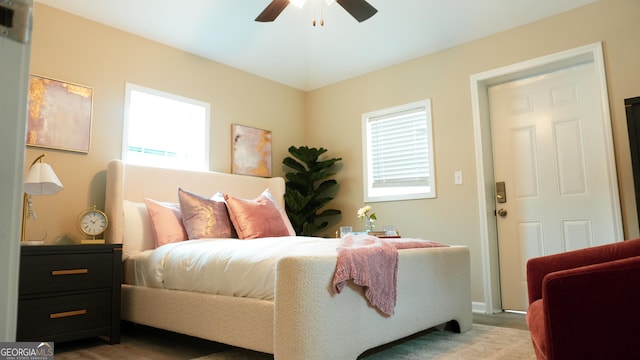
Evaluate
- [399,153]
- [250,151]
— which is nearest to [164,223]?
[250,151]

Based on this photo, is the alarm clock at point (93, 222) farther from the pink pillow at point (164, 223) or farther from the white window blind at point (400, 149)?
the white window blind at point (400, 149)

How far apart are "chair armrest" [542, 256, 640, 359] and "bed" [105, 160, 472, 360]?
0.98m

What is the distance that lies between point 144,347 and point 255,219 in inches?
46.4

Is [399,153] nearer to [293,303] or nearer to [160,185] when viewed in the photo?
[160,185]

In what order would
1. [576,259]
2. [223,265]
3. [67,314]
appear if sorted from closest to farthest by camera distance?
1. [576,259]
2. [223,265]
3. [67,314]

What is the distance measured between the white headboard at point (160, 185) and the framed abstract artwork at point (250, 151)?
0.17m

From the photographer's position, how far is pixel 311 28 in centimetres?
465

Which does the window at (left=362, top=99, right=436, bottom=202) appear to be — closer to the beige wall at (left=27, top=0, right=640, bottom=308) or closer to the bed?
the beige wall at (left=27, top=0, right=640, bottom=308)

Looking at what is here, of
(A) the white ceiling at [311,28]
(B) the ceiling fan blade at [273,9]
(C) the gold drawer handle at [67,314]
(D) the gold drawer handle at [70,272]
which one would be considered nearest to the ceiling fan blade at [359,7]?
(B) the ceiling fan blade at [273,9]

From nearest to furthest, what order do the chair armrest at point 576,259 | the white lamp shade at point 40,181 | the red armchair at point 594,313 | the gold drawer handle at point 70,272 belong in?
1. the red armchair at point 594,313
2. the chair armrest at point 576,259
3. the gold drawer handle at point 70,272
4. the white lamp shade at point 40,181

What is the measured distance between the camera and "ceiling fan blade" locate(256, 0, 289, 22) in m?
3.03

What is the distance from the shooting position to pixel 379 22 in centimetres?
427

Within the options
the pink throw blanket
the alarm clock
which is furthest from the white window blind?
the alarm clock

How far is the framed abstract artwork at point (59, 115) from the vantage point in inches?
128
